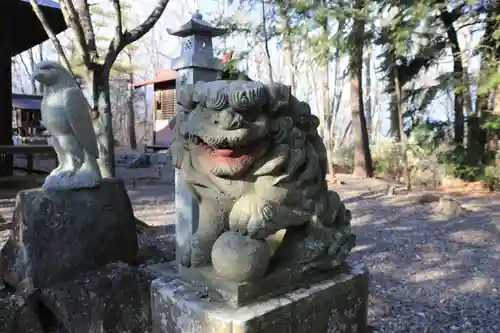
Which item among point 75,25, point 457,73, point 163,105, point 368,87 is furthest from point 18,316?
point 368,87

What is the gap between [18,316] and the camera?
2.41 metres

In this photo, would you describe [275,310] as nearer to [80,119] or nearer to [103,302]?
[103,302]

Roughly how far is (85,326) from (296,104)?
1.91 metres

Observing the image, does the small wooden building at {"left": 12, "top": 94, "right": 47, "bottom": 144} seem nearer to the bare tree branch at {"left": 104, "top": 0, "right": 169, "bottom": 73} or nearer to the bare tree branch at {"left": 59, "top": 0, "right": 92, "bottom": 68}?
the bare tree branch at {"left": 104, "top": 0, "right": 169, "bottom": 73}

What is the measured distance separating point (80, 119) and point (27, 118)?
11627 mm

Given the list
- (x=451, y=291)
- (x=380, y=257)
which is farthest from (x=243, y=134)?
(x=380, y=257)

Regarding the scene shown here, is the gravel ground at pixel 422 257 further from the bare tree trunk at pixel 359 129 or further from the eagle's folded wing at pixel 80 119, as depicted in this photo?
the bare tree trunk at pixel 359 129

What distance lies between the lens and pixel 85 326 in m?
2.43

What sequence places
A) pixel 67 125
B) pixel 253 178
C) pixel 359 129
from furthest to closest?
pixel 359 129 < pixel 67 125 < pixel 253 178

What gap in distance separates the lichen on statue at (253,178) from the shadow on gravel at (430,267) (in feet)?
4.41

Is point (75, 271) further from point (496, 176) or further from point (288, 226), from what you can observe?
point (496, 176)

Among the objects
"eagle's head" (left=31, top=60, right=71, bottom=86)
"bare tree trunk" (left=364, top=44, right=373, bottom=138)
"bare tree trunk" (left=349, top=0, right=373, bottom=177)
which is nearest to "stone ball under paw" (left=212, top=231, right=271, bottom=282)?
"eagle's head" (left=31, top=60, right=71, bottom=86)

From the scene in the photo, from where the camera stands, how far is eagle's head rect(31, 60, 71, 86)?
275cm

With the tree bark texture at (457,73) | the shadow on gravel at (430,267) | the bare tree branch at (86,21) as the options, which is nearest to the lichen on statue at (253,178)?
the shadow on gravel at (430,267)
